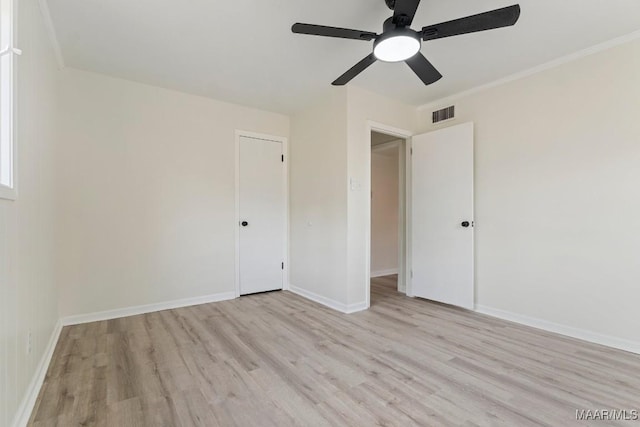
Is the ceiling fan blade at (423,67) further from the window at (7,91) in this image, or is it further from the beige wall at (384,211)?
the beige wall at (384,211)

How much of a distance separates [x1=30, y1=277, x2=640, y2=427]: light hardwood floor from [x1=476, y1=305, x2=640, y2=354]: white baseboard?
0.34ft

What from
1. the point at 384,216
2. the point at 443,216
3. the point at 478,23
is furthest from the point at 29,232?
the point at 384,216

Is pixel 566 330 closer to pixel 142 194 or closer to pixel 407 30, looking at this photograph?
pixel 407 30

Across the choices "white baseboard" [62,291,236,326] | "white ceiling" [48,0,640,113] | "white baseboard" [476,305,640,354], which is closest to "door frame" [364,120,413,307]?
"white ceiling" [48,0,640,113]

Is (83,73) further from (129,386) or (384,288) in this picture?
(384,288)

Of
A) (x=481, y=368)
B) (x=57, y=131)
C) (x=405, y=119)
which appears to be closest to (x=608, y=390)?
(x=481, y=368)

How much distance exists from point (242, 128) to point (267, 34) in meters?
1.75

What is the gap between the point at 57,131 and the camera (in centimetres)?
286

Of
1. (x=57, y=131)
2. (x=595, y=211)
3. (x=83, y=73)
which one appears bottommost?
(x=595, y=211)

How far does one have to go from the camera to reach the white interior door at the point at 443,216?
11.2ft

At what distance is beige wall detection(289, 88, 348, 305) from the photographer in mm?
3486

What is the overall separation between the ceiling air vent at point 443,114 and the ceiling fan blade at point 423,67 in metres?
1.50

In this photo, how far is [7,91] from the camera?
1.45m

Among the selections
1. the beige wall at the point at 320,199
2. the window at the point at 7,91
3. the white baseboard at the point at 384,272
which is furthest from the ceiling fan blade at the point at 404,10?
the white baseboard at the point at 384,272
